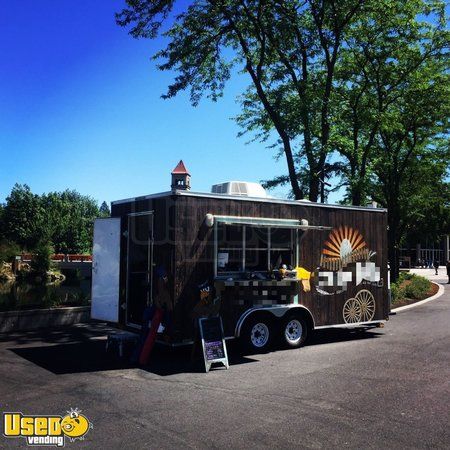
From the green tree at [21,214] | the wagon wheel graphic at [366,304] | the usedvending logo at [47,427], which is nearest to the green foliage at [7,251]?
the wagon wheel graphic at [366,304]

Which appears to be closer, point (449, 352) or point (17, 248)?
point (449, 352)

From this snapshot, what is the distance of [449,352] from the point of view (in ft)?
31.2

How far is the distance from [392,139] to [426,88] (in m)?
4.09

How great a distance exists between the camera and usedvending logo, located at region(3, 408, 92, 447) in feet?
16.6

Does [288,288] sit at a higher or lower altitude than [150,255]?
lower

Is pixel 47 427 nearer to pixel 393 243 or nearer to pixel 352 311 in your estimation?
pixel 352 311

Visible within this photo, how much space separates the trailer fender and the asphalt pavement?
504 millimetres

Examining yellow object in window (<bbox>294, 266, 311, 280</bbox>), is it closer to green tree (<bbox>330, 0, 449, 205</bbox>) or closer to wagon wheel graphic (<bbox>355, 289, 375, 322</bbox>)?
wagon wheel graphic (<bbox>355, 289, 375, 322</bbox>)

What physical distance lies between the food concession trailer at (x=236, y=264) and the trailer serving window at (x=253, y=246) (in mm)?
20

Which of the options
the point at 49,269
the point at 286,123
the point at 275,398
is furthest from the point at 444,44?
the point at 49,269

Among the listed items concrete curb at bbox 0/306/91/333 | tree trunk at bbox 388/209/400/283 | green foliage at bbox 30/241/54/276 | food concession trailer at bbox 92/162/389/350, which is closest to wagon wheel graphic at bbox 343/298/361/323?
food concession trailer at bbox 92/162/389/350

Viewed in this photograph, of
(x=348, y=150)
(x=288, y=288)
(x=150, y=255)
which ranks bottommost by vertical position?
(x=288, y=288)

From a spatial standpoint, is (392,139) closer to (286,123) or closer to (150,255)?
(286,123)

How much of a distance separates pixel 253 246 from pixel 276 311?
132 cm
